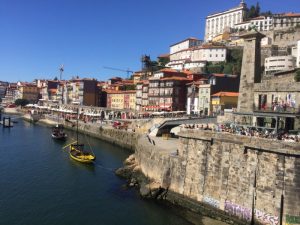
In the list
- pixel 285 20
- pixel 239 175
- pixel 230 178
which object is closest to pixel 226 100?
pixel 230 178

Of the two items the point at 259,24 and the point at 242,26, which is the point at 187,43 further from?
the point at 259,24

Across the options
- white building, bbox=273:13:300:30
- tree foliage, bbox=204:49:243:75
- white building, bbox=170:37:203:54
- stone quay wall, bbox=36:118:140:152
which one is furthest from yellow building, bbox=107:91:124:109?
white building, bbox=273:13:300:30

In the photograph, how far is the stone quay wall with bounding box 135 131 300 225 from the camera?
21.2 metres

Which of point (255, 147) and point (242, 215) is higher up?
point (255, 147)

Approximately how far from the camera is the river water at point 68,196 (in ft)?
87.4

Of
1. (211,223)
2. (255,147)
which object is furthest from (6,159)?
(255,147)

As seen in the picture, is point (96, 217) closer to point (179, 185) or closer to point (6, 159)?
point (179, 185)

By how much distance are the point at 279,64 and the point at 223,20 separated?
239 ft

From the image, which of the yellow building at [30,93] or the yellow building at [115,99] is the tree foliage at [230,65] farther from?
the yellow building at [30,93]

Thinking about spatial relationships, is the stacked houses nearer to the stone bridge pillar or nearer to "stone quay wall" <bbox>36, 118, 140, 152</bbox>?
the stone bridge pillar

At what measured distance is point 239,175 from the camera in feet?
79.3

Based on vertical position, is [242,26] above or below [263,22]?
below

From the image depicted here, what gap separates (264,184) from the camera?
73.6 feet

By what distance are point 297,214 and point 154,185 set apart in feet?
43.3
